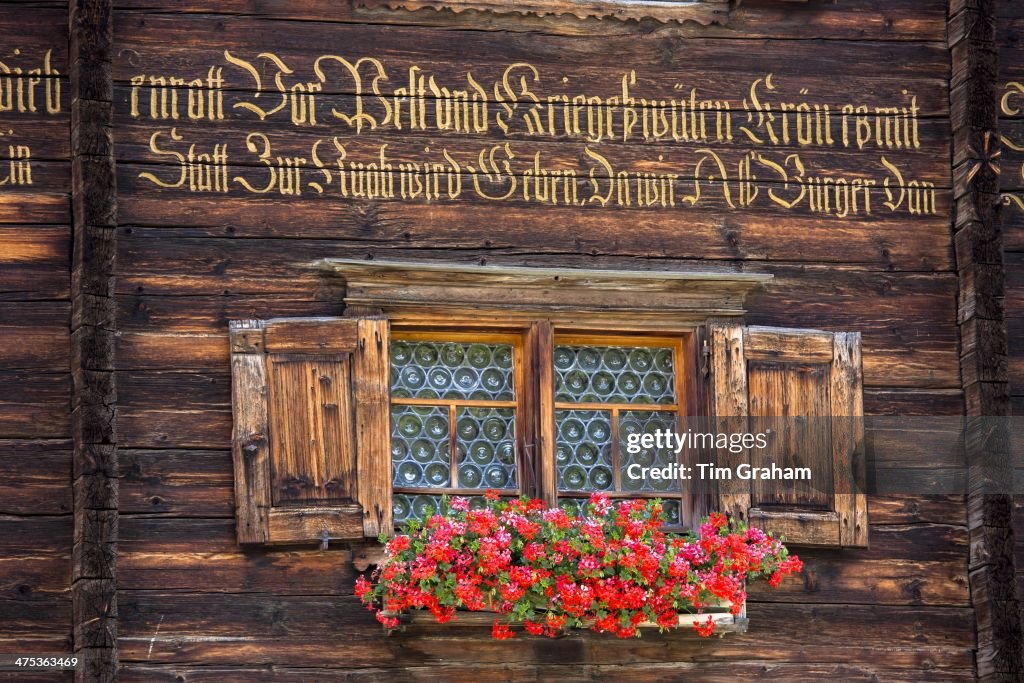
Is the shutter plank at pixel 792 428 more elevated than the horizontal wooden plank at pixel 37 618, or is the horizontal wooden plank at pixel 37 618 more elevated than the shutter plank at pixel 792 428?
the shutter plank at pixel 792 428

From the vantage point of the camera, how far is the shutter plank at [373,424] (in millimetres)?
10203

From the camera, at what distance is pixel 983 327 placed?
1092 cm

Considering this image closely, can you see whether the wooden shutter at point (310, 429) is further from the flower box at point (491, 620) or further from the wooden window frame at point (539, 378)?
the flower box at point (491, 620)

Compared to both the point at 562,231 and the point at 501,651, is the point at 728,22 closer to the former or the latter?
the point at 562,231

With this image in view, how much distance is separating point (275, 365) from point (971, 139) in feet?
12.2

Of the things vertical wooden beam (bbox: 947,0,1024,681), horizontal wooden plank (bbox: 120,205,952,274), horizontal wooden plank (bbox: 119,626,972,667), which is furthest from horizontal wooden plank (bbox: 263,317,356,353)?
vertical wooden beam (bbox: 947,0,1024,681)

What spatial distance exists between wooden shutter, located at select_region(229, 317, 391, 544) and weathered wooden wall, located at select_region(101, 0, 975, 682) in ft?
0.45

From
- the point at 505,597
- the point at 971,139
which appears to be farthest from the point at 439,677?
the point at 971,139

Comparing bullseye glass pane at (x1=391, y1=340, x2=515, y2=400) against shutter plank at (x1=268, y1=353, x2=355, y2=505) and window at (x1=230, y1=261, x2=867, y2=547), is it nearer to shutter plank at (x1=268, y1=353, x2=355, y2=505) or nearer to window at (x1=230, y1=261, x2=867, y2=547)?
window at (x1=230, y1=261, x2=867, y2=547)

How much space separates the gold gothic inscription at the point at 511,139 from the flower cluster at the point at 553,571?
5.56ft

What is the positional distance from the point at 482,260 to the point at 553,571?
5.34ft

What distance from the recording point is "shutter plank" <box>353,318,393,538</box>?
402 inches

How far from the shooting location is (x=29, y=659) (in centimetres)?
993

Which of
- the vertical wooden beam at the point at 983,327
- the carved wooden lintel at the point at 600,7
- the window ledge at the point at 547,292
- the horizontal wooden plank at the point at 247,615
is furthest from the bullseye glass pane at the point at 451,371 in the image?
the vertical wooden beam at the point at 983,327
